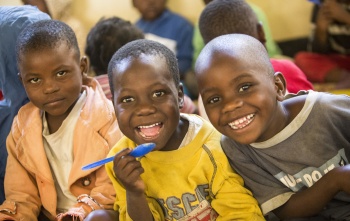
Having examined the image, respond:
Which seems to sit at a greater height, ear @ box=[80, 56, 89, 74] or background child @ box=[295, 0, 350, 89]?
ear @ box=[80, 56, 89, 74]

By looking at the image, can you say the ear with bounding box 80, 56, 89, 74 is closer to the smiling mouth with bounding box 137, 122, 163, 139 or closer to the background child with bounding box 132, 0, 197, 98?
the smiling mouth with bounding box 137, 122, 163, 139

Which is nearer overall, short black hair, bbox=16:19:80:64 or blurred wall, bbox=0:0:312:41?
short black hair, bbox=16:19:80:64

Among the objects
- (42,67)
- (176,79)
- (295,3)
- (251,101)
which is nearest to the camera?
(251,101)

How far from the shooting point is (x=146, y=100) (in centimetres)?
133

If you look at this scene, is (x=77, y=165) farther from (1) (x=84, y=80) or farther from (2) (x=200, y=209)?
(2) (x=200, y=209)

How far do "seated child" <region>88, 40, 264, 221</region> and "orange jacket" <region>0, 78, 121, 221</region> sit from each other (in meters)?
0.16

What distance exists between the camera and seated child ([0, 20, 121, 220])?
5.20 ft

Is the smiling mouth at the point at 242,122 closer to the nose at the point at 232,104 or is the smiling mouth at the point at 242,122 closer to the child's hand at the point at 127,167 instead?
the nose at the point at 232,104

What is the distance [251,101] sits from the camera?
4.25ft

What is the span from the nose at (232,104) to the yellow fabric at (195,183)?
153 millimetres

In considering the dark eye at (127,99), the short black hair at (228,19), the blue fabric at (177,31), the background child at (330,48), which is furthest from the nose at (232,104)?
the blue fabric at (177,31)

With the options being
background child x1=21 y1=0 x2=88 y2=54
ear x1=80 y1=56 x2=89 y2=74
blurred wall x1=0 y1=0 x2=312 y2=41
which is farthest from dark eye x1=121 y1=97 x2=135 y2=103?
blurred wall x1=0 y1=0 x2=312 y2=41

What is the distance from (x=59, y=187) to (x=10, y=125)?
0.34 meters

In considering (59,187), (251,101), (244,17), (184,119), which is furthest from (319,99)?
(59,187)
